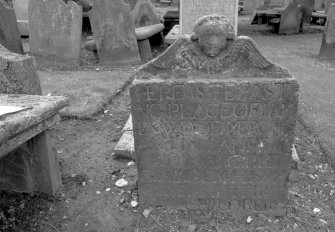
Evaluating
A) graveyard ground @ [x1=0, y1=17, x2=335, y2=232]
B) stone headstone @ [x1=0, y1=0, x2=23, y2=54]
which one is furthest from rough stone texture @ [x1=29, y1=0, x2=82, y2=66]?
graveyard ground @ [x1=0, y1=17, x2=335, y2=232]

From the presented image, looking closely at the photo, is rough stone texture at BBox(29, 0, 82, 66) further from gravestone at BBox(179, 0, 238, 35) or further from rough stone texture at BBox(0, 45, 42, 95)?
rough stone texture at BBox(0, 45, 42, 95)

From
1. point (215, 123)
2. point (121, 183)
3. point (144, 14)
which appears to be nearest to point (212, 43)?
point (215, 123)

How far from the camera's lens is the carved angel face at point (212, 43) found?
2.47m

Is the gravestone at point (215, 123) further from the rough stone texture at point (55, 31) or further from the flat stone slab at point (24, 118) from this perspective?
the rough stone texture at point (55, 31)

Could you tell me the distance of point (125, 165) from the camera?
3.61m

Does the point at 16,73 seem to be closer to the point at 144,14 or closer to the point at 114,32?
the point at 114,32

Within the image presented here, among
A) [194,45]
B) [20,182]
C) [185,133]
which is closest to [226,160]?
[185,133]

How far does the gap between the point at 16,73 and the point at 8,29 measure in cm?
477

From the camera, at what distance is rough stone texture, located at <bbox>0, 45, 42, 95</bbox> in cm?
306

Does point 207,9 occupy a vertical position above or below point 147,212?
above

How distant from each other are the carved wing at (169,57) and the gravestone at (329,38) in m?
6.84

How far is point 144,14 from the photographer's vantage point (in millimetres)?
9414

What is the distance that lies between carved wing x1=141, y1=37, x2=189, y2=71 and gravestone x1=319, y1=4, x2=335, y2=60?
22.4ft

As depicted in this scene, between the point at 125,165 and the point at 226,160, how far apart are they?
1271 millimetres
